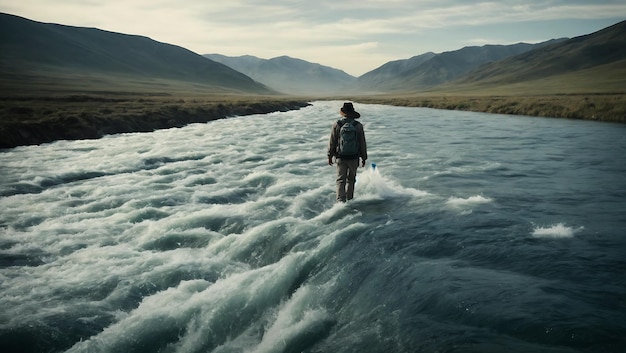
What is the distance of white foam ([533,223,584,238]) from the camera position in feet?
34.4

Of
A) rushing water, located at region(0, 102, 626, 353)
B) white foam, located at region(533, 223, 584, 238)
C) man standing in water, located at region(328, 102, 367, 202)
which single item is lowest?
rushing water, located at region(0, 102, 626, 353)

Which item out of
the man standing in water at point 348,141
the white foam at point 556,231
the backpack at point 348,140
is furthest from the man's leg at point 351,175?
the white foam at point 556,231

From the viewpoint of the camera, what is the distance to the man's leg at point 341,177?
13.0m

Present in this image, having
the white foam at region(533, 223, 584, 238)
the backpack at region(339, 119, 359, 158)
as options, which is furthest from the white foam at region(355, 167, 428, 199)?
the white foam at region(533, 223, 584, 238)

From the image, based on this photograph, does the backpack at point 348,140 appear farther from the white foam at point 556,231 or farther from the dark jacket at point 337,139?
the white foam at point 556,231

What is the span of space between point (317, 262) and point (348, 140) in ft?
14.8

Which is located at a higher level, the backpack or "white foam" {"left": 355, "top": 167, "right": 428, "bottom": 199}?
the backpack

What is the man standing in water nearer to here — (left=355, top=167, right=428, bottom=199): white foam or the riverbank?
(left=355, top=167, right=428, bottom=199): white foam

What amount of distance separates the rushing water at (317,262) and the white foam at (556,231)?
2.6 inches

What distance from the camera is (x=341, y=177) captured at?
13547mm

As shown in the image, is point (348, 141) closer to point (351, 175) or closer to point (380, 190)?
point (351, 175)

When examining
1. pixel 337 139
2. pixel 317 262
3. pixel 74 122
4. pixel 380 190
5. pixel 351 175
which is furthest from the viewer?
pixel 74 122

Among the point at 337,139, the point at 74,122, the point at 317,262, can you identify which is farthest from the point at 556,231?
the point at 74,122

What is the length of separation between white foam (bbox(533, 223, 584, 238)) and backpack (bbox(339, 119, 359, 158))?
17.8ft
